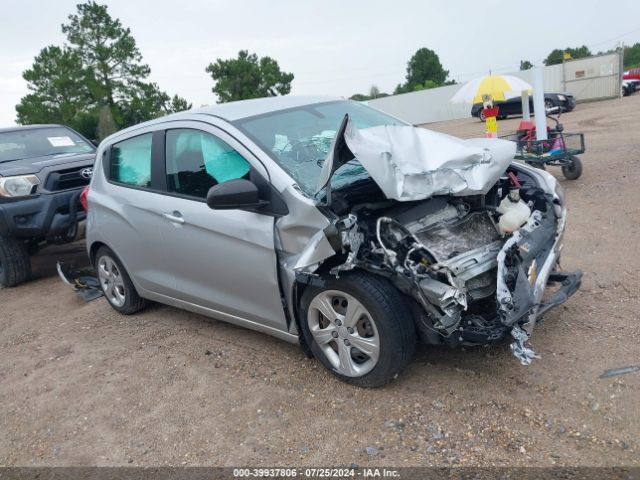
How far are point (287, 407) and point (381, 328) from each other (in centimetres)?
79

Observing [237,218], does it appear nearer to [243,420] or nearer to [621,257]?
[243,420]

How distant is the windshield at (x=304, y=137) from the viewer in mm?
3555

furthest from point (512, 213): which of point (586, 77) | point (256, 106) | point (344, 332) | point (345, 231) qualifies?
Result: point (586, 77)

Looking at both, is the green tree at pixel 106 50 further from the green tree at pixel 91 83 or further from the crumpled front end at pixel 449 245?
the crumpled front end at pixel 449 245

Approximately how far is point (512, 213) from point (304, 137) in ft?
4.84

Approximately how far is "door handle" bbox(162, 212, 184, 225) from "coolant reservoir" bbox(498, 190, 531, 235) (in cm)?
217

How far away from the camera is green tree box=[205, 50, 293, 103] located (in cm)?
4144

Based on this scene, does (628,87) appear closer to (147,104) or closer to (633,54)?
(147,104)

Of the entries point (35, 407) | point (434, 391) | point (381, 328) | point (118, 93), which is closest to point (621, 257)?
point (434, 391)

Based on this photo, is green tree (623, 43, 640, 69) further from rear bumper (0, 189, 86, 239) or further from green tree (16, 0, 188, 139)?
rear bumper (0, 189, 86, 239)

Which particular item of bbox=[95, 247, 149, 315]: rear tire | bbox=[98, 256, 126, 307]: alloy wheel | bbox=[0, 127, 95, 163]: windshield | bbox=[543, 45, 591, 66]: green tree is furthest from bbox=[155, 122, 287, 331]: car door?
bbox=[543, 45, 591, 66]: green tree

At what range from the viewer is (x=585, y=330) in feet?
12.4

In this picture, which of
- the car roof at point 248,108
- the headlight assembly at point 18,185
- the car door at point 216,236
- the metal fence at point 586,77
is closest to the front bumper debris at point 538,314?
the car door at point 216,236

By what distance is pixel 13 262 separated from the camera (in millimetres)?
6805
